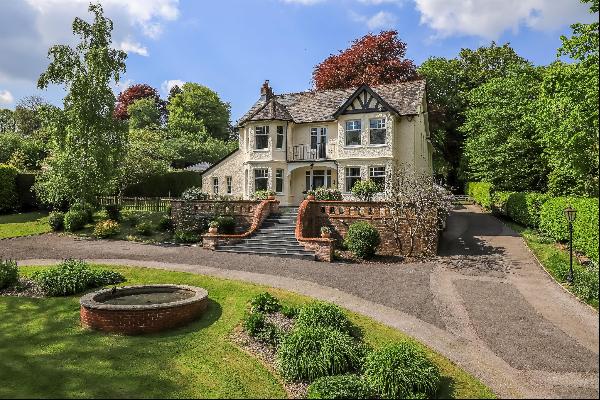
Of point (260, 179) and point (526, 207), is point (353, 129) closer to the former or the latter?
point (260, 179)

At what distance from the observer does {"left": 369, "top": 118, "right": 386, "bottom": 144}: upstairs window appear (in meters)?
27.0

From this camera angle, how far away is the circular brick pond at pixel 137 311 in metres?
10.3

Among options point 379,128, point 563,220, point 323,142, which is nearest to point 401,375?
point 563,220

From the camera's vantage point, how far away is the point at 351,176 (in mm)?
27953

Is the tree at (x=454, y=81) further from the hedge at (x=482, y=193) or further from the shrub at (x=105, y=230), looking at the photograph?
the shrub at (x=105, y=230)

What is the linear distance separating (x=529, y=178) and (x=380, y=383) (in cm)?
2589

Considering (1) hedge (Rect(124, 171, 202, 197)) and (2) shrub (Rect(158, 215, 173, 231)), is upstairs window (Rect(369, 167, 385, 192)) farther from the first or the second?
(1) hedge (Rect(124, 171, 202, 197))

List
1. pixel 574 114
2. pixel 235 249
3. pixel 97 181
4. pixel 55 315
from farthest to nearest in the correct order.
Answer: pixel 97 181 → pixel 235 249 → pixel 574 114 → pixel 55 315

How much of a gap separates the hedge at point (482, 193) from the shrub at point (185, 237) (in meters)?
22.6

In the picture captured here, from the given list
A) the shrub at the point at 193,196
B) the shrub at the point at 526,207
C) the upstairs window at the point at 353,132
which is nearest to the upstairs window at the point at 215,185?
the shrub at the point at 193,196

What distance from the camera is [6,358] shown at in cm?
886

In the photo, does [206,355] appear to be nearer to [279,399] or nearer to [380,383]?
[279,399]

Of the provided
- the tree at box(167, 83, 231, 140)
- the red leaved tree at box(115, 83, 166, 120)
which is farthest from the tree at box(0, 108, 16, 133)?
the tree at box(167, 83, 231, 140)

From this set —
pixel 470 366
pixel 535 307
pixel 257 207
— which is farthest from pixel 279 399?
pixel 257 207
